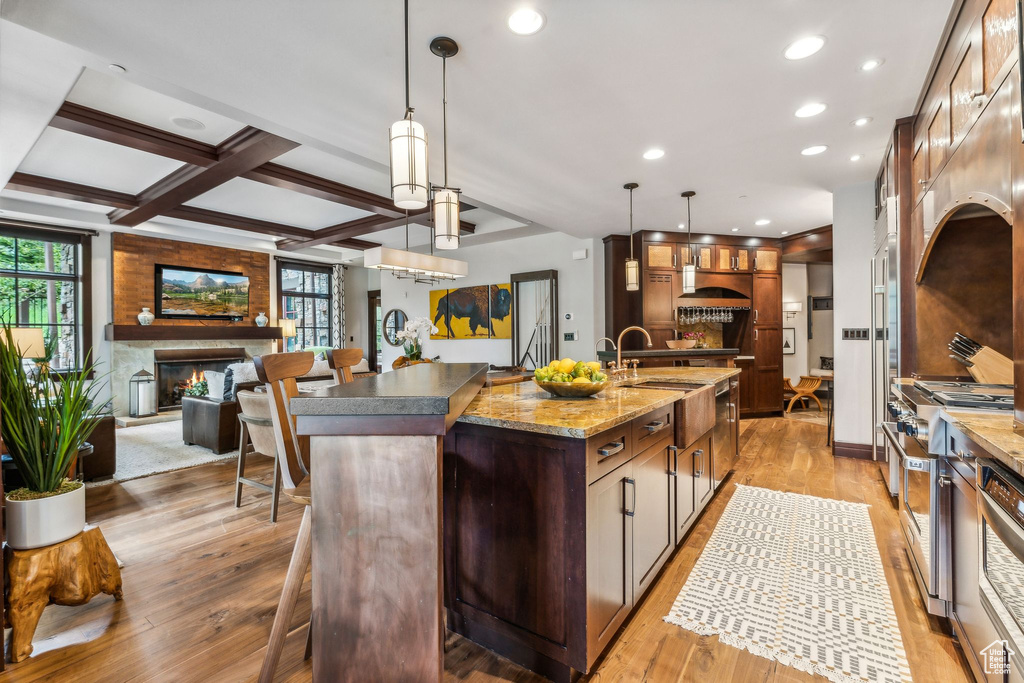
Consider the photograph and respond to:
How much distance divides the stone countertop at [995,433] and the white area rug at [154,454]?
5245mm

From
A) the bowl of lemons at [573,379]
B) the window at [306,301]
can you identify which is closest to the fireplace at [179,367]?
the window at [306,301]

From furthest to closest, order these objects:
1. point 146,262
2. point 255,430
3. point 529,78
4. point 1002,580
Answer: point 146,262 → point 255,430 → point 529,78 → point 1002,580

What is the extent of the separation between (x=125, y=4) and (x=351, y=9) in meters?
0.92

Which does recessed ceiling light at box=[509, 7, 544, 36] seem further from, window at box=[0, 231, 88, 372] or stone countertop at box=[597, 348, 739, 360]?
window at box=[0, 231, 88, 372]

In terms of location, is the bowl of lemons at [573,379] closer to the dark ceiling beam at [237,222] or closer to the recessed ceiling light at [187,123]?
the recessed ceiling light at [187,123]

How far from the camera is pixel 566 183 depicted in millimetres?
4273

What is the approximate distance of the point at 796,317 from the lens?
7.97m

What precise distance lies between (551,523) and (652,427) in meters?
0.73

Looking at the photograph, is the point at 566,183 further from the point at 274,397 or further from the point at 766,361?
the point at 766,361

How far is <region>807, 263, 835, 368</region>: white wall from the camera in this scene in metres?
8.00

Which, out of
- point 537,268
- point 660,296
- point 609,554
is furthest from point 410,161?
point 537,268

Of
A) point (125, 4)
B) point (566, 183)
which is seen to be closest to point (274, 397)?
point (125, 4)

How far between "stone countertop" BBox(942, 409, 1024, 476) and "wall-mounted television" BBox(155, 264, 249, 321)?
9.34 meters

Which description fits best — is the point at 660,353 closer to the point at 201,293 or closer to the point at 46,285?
the point at 201,293
